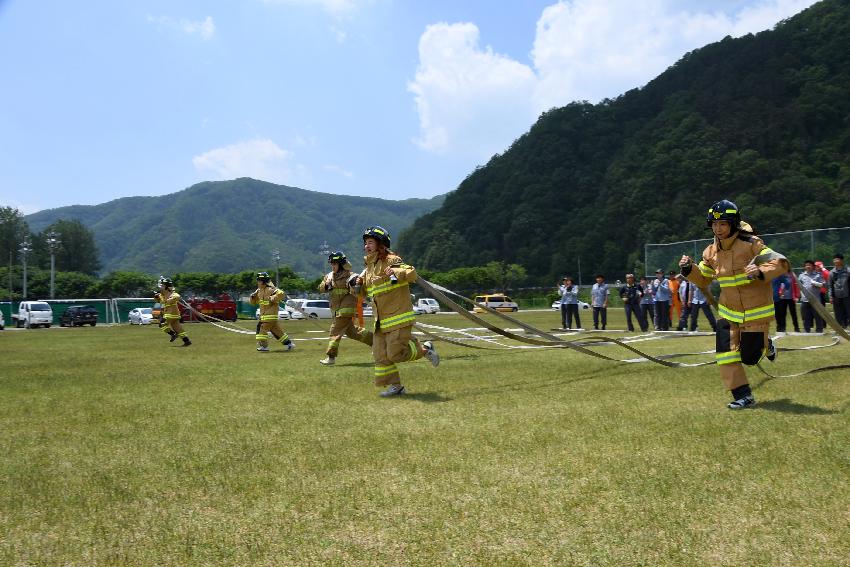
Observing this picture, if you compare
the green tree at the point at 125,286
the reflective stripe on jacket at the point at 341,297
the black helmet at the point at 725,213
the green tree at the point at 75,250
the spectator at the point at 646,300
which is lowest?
the spectator at the point at 646,300

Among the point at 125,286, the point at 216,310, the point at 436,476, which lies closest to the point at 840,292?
the point at 436,476

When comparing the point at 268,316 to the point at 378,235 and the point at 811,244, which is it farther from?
the point at 811,244

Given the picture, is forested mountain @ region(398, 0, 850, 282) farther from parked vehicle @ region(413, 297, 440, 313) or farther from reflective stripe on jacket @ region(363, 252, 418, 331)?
reflective stripe on jacket @ region(363, 252, 418, 331)

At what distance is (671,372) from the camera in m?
9.91

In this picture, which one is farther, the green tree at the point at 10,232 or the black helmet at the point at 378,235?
the green tree at the point at 10,232

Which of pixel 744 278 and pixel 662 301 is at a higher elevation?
pixel 744 278

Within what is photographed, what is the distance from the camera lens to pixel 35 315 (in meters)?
45.8

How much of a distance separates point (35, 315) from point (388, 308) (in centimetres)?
4458

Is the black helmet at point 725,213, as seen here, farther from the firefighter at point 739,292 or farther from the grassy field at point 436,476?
the grassy field at point 436,476

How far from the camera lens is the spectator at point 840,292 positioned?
18.1 metres

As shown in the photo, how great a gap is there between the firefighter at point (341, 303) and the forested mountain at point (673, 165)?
227ft

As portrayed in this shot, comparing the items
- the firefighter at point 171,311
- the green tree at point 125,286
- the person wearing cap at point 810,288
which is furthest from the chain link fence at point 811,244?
the green tree at point 125,286

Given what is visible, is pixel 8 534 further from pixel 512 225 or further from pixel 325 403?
pixel 512 225

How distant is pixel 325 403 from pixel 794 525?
5.28 meters
